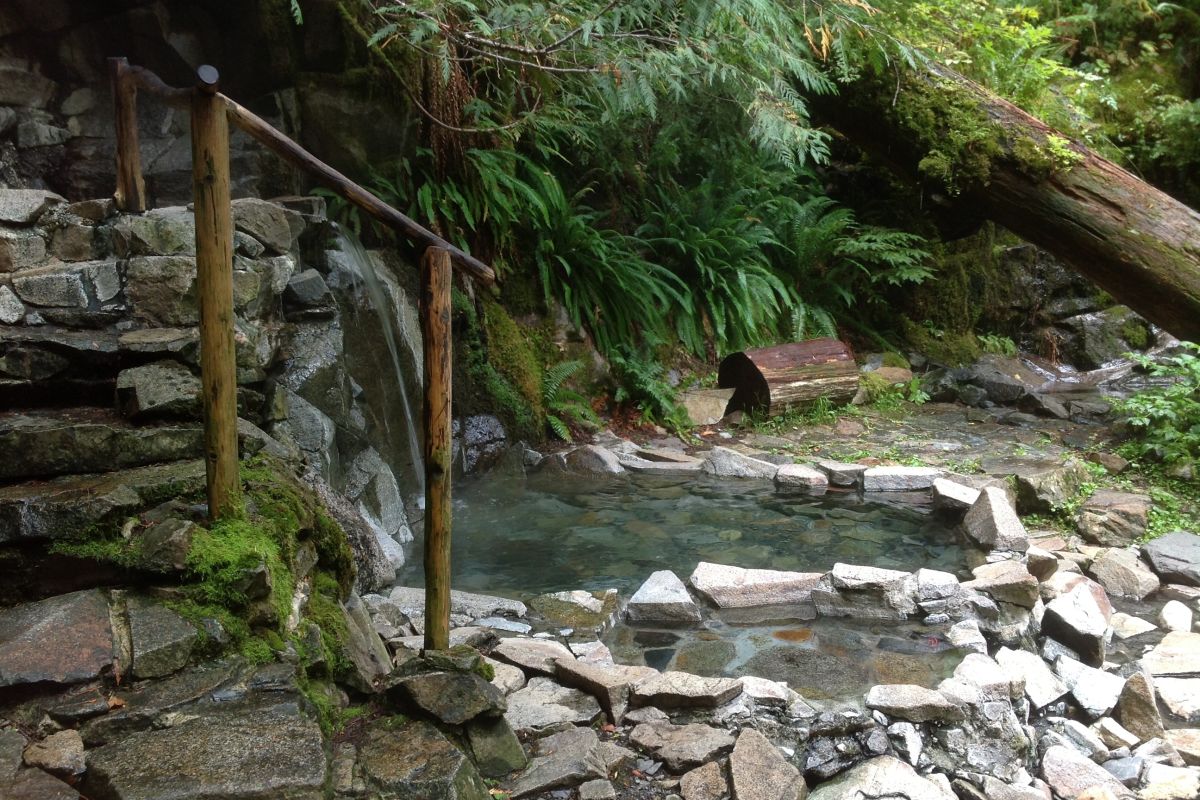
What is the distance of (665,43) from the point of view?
5.52 meters

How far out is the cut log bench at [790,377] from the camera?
8.57m

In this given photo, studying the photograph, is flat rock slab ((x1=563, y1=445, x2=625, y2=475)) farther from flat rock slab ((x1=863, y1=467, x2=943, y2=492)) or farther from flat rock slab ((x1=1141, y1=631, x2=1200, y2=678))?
flat rock slab ((x1=1141, y1=631, x2=1200, y2=678))

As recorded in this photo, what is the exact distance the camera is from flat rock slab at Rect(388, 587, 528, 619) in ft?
15.1

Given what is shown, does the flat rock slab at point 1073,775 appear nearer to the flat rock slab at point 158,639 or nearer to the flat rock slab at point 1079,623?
the flat rock slab at point 1079,623

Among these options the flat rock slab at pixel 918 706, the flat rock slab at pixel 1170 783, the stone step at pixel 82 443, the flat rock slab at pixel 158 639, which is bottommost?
the flat rock slab at pixel 1170 783

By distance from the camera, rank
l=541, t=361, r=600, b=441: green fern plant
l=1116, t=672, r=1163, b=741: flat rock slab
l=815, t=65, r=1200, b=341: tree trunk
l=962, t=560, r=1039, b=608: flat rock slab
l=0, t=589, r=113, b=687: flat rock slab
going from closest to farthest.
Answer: l=0, t=589, r=113, b=687: flat rock slab
l=1116, t=672, r=1163, b=741: flat rock slab
l=962, t=560, r=1039, b=608: flat rock slab
l=815, t=65, r=1200, b=341: tree trunk
l=541, t=361, r=600, b=441: green fern plant

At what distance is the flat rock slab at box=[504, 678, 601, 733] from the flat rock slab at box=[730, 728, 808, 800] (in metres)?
0.60

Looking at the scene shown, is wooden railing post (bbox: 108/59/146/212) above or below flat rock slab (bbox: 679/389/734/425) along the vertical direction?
above

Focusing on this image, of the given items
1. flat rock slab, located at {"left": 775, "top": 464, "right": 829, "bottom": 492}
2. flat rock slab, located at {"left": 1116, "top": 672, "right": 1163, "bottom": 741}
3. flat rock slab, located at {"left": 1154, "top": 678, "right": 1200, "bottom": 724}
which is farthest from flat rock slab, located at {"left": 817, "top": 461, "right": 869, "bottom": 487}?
flat rock slab, located at {"left": 1116, "top": 672, "right": 1163, "bottom": 741}

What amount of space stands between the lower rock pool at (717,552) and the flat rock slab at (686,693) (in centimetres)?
45

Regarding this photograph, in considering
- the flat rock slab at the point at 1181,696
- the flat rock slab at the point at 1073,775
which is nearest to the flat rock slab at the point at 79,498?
the flat rock slab at the point at 1073,775

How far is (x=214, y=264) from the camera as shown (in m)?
2.81

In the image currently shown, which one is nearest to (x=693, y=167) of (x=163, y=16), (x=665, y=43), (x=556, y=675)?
(x=665, y=43)

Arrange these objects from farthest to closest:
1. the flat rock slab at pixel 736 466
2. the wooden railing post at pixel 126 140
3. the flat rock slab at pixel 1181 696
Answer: the flat rock slab at pixel 736 466 → the wooden railing post at pixel 126 140 → the flat rock slab at pixel 1181 696
